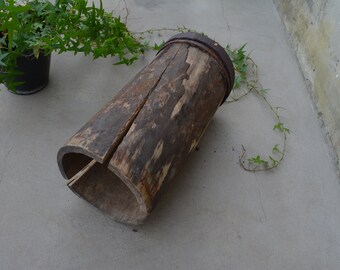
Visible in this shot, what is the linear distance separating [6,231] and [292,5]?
2.67 meters

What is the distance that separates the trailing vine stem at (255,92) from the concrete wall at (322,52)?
205 millimetres

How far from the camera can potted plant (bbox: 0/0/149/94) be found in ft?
5.94

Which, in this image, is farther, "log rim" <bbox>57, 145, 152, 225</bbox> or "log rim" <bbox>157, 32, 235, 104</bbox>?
"log rim" <bbox>157, 32, 235, 104</bbox>

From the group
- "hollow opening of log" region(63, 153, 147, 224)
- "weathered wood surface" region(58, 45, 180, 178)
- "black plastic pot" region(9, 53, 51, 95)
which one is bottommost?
"hollow opening of log" region(63, 153, 147, 224)

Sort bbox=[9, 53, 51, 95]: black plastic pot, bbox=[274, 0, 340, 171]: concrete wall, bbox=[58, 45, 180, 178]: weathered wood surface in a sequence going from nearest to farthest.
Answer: bbox=[58, 45, 180, 178]: weathered wood surface → bbox=[9, 53, 51, 95]: black plastic pot → bbox=[274, 0, 340, 171]: concrete wall

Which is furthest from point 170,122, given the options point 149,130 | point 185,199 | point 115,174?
point 185,199

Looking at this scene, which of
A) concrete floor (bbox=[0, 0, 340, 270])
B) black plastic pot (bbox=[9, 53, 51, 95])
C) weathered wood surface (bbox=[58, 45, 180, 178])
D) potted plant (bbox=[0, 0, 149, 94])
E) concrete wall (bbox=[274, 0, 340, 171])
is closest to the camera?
weathered wood surface (bbox=[58, 45, 180, 178])

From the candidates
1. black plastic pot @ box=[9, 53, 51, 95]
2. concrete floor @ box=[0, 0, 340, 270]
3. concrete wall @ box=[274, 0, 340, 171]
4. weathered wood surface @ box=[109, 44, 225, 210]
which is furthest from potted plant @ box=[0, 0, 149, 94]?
concrete wall @ box=[274, 0, 340, 171]

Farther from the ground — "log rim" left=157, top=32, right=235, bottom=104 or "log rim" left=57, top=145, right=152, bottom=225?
"log rim" left=157, top=32, right=235, bottom=104

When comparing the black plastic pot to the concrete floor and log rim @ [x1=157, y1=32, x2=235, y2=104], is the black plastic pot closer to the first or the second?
the concrete floor

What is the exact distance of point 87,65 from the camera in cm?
248

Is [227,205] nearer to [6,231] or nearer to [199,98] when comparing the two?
[199,98]

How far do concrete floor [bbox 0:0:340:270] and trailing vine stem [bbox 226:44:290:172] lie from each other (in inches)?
1.7

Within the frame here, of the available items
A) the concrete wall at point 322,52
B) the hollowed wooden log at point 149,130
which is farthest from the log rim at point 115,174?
the concrete wall at point 322,52
